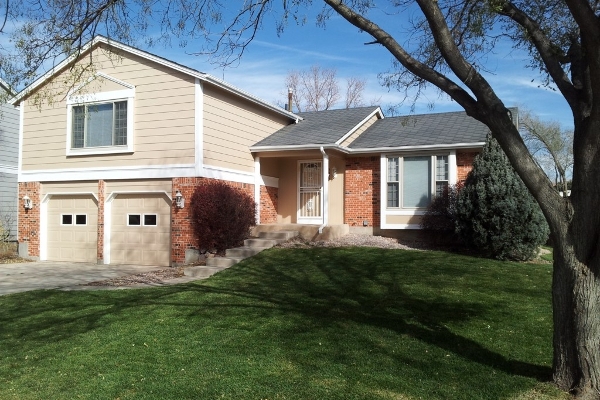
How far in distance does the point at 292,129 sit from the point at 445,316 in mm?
11651

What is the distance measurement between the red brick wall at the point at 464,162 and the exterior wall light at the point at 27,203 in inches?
517

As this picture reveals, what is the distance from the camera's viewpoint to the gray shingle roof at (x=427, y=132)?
50.7 ft

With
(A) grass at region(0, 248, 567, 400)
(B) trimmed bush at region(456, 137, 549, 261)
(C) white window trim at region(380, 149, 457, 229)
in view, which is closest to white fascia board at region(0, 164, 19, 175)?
(A) grass at region(0, 248, 567, 400)

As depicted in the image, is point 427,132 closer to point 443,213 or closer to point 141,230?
point 443,213

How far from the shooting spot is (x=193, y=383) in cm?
522

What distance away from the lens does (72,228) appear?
16.5 meters

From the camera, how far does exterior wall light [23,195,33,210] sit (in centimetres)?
1681

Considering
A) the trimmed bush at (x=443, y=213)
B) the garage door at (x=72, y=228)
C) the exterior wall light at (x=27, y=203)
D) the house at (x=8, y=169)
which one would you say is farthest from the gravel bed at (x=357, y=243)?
A: the house at (x=8, y=169)

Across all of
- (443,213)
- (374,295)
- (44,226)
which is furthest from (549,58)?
(44,226)

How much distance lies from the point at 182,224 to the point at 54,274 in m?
3.42

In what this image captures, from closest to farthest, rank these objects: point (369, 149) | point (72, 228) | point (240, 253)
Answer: point (240, 253)
point (369, 149)
point (72, 228)

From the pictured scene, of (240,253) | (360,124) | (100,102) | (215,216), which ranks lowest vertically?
(240,253)

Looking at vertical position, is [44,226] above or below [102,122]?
below

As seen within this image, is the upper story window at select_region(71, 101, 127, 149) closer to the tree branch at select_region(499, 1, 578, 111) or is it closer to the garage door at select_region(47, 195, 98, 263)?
the garage door at select_region(47, 195, 98, 263)
